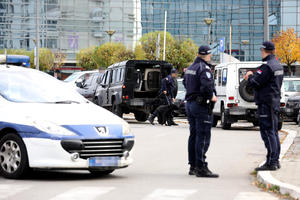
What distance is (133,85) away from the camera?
26688mm

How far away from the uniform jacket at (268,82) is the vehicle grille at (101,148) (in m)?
2.25

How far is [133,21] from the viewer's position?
375 ft

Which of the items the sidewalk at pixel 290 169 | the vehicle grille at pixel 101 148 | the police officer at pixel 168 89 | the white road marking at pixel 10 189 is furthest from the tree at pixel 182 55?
the white road marking at pixel 10 189

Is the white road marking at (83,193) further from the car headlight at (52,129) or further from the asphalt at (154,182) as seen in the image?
the car headlight at (52,129)

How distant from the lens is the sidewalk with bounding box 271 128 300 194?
385 inches

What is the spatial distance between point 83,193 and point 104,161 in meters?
1.33

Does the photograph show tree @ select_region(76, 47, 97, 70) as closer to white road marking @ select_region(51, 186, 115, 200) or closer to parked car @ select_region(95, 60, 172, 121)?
parked car @ select_region(95, 60, 172, 121)

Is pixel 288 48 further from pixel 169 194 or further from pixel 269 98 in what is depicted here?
pixel 169 194

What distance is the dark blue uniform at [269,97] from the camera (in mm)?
11172

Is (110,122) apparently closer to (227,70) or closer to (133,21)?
(227,70)

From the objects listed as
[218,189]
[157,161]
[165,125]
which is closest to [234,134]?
[165,125]

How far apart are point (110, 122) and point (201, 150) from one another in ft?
4.47

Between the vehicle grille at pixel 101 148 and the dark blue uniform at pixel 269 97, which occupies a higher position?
the dark blue uniform at pixel 269 97

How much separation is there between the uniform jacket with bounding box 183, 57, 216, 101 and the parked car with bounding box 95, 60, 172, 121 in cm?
1572
